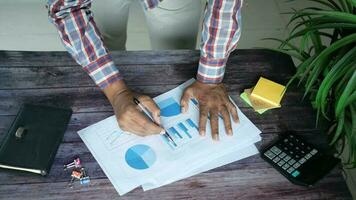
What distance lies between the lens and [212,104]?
3.70 feet

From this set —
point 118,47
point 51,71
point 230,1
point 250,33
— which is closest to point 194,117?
point 230,1

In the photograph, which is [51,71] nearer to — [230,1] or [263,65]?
[230,1]

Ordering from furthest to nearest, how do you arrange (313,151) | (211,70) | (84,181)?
1. (211,70)
2. (313,151)
3. (84,181)

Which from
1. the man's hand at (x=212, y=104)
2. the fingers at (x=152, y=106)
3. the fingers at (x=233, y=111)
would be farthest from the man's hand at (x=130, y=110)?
the fingers at (x=233, y=111)

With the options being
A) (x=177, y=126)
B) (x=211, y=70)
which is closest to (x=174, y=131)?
(x=177, y=126)

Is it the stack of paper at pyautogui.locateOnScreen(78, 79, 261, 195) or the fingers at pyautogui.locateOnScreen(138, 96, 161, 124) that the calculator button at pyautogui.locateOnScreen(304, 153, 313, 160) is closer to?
the stack of paper at pyautogui.locateOnScreen(78, 79, 261, 195)

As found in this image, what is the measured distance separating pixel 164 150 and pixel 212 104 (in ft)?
0.70

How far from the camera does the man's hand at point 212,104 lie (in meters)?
1.08

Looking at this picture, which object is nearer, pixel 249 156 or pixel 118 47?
pixel 249 156

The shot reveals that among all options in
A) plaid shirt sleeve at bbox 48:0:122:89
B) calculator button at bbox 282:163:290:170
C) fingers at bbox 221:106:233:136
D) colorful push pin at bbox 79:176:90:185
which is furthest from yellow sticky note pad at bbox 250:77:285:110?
colorful push pin at bbox 79:176:90:185

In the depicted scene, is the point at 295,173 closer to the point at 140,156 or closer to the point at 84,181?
the point at 140,156

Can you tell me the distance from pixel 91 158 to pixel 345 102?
71 cm

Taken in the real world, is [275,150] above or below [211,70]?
below

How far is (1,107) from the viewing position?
3.60ft
